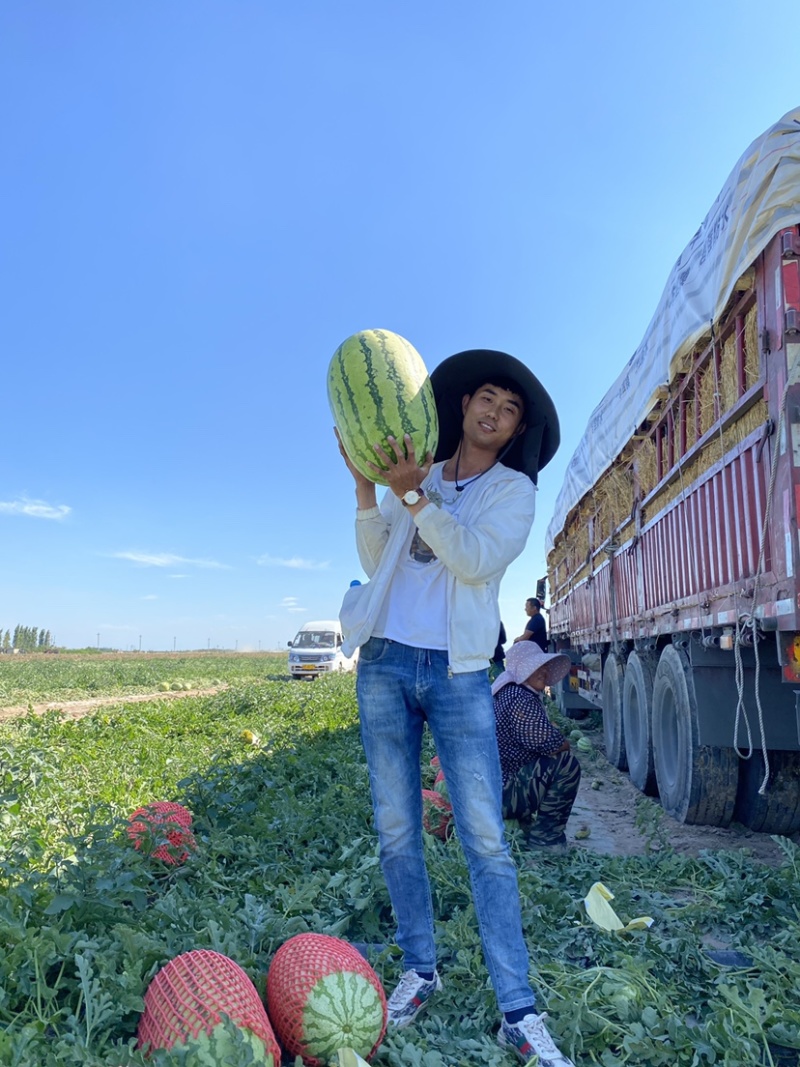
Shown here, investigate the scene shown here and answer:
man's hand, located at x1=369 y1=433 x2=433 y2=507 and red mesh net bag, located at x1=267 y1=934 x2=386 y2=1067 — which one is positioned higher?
man's hand, located at x1=369 y1=433 x2=433 y2=507

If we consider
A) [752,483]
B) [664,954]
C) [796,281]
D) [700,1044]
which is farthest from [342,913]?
[796,281]

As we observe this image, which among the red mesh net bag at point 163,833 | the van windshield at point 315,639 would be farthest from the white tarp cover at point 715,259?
the van windshield at point 315,639

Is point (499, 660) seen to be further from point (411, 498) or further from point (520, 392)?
point (411, 498)

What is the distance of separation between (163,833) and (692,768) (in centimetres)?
390

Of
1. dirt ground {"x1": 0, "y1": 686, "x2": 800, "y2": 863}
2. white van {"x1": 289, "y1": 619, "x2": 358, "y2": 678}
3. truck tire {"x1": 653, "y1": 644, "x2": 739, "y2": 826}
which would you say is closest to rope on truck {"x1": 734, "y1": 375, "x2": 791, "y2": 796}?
truck tire {"x1": 653, "y1": 644, "x2": 739, "y2": 826}

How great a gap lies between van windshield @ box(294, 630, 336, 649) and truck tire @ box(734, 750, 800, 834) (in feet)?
85.1

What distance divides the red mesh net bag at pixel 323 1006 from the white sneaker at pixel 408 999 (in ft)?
0.51

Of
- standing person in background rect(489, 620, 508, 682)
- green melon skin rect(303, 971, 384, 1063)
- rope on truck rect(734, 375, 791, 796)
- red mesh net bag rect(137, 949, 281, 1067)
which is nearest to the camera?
red mesh net bag rect(137, 949, 281, 1067)

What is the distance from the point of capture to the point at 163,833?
419cm

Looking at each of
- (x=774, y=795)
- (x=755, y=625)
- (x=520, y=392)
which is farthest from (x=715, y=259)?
(x=774, y=795)

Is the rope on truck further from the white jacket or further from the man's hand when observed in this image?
the man's hand

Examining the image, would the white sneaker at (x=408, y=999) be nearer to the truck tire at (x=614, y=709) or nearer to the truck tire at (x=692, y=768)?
the truck tire at (x=692, y=768)

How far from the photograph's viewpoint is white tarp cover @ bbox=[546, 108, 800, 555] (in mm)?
4598

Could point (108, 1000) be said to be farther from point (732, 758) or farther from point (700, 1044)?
point (732, 758)
